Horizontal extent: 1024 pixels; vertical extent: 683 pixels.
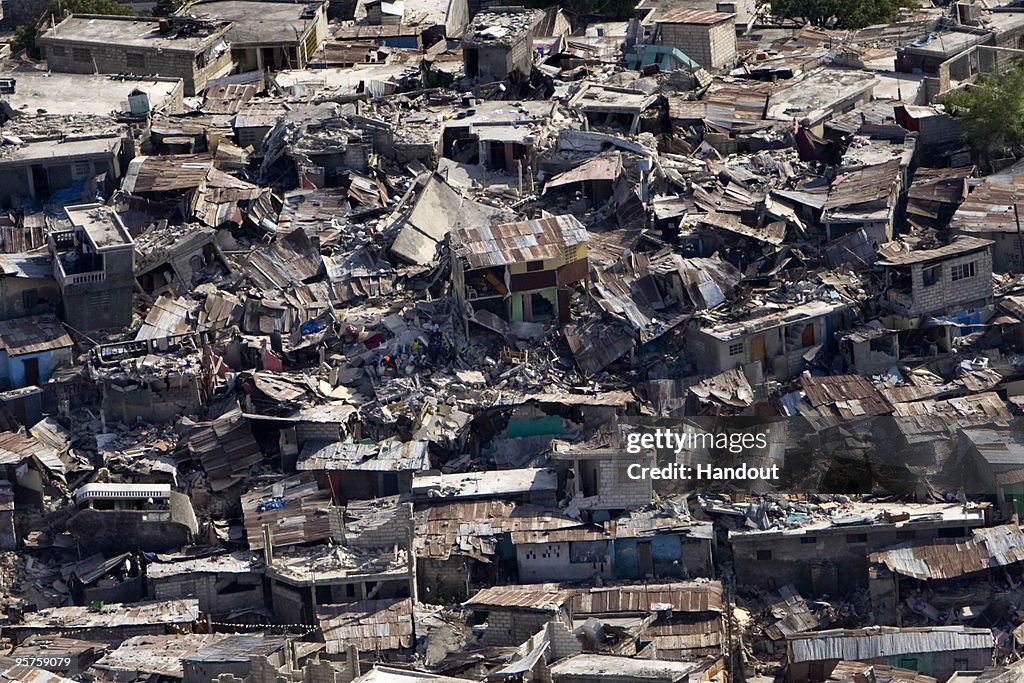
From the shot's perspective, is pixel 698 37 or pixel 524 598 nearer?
pixel 524 598

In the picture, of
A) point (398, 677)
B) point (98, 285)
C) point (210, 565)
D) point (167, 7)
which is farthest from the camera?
point (167, 7)

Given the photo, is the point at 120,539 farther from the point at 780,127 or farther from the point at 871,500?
the point at 780,127

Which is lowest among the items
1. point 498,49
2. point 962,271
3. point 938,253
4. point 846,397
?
point 846,397

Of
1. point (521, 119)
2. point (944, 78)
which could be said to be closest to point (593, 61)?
point (521, 119)

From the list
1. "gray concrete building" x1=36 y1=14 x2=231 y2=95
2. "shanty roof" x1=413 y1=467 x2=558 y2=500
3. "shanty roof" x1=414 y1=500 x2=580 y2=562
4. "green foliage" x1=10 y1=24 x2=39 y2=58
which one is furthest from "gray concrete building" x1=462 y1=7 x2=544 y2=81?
"shanty roof" x1=414 y1=500 x2=580 y2=562

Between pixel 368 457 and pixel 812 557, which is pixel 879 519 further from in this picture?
pixel 368 457

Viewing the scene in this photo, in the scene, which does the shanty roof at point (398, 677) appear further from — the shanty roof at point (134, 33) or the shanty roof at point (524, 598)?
the shanty roof at point (134, 33)

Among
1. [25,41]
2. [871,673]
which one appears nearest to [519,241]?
[871,673]
